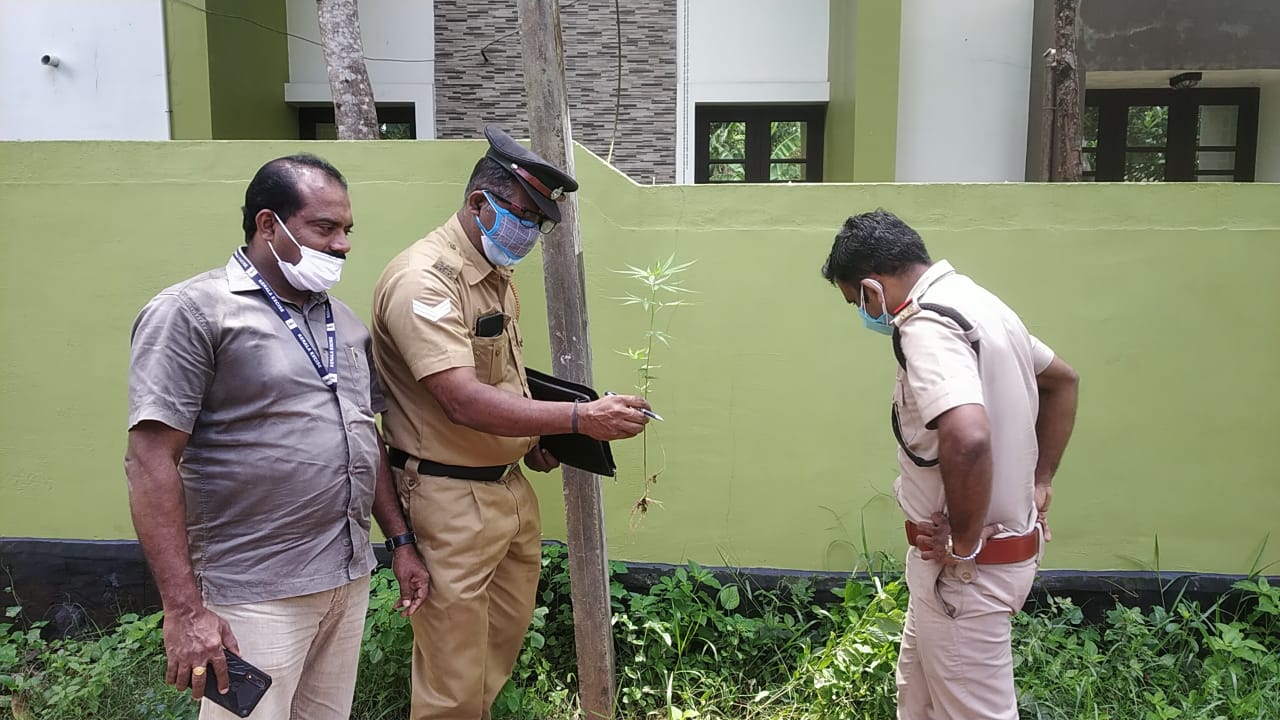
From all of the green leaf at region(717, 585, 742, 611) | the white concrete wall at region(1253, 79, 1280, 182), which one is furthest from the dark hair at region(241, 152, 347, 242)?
the white concrete wall at region(1253, 79, 1280, 182)

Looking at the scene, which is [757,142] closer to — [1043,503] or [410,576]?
[1043,503]

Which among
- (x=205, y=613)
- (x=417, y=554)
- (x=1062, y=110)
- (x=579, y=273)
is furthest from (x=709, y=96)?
(x=205, y=613)

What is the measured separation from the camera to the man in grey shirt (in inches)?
67.3

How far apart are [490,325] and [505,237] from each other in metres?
0.25

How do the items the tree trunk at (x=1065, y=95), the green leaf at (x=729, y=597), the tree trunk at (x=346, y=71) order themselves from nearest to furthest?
the green leaf at (x=729, y=597), the tree trunk at (x=346, y=71), the tree trunk at (x=1065, y=95)

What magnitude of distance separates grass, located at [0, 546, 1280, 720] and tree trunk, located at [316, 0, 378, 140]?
3.72 metres

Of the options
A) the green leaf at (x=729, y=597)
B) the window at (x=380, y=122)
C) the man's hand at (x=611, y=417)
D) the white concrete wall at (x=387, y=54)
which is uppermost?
the white concrete wall at (x=387, y=54)

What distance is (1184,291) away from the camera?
332 centimetres

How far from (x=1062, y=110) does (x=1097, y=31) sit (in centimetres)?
191

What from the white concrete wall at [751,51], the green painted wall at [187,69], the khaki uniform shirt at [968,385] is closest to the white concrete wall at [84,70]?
the green painted wall at [187,69]

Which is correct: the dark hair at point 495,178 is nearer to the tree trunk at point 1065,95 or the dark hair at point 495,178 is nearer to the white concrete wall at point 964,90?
the tree trunk at point 1065,95

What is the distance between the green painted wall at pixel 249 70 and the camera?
7688mm

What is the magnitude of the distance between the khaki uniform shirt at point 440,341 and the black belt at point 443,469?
2cm

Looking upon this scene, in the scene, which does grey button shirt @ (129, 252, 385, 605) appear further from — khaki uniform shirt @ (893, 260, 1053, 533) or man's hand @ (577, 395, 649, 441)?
khaki uniform shirt @ (893, 260, 1053, 533)
